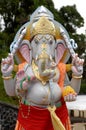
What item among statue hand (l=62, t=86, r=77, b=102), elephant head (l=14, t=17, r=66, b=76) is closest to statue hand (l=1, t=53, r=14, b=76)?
elephant head (l=14, t=17, r=66, b=76)

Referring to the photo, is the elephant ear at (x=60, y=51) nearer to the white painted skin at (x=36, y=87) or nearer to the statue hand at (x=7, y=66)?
the white painted skin at (x=36, y=87)

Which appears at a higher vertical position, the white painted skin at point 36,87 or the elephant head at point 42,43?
the elephant head at point 42,43

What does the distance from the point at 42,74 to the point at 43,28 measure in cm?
43

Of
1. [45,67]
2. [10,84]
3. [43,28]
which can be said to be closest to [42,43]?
[43,28]

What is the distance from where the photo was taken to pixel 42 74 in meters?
3.37

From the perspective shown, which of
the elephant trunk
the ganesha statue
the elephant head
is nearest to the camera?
the elephant trunk

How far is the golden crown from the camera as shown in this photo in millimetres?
3576

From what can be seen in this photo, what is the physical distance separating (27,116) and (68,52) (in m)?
0.63

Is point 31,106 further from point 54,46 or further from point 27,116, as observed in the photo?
point 54,46

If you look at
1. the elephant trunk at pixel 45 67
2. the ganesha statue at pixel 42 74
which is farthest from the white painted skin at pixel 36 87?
the elephant trunk at pixel 45 67

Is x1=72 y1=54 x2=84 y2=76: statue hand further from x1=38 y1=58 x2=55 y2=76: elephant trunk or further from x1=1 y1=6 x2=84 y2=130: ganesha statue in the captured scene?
x1=38 y1=58 x2=55 y2=76: elephant trunk

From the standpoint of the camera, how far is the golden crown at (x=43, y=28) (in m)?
3.58

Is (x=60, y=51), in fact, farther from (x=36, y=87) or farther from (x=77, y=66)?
(x=36, y=87)

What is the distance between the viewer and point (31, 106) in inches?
136
